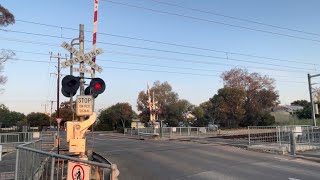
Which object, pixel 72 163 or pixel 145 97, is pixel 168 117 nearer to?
pixel 145 97

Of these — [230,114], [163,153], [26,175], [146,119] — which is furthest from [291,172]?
[146,119]

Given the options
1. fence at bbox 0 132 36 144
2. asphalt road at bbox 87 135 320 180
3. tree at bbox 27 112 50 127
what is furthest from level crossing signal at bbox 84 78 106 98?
tree at bbox 27 112 50 127

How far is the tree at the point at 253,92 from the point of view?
229 feet

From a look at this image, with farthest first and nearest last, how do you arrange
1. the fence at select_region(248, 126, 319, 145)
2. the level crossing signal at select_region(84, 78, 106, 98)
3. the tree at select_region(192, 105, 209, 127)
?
the tree at select_region(192, 105, 209, 127) → the fence at select_region(248, 126, 319, 145) → the level crossing signal at select_region(84, 78, 106, 98)

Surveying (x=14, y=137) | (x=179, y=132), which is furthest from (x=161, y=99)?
(x=14, y=137)

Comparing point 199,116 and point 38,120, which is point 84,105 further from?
point 38,120

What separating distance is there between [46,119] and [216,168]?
104m

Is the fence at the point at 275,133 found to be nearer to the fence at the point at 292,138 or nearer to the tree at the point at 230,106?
the fence at the point at 292,138

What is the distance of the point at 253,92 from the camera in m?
72.3

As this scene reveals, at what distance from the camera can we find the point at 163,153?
20984 mm

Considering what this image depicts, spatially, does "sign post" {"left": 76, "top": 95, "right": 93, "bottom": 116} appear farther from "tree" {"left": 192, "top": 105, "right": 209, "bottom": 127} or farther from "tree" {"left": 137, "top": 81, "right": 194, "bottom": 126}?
"tree" {"left": 192, "top": 105, "right": 209, "bottom": 127}

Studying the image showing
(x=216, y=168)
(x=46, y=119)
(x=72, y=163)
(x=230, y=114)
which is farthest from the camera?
(x=46, y=119)

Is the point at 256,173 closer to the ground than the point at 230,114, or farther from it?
closer to the ground

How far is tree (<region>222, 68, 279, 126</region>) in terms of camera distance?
6994cm
